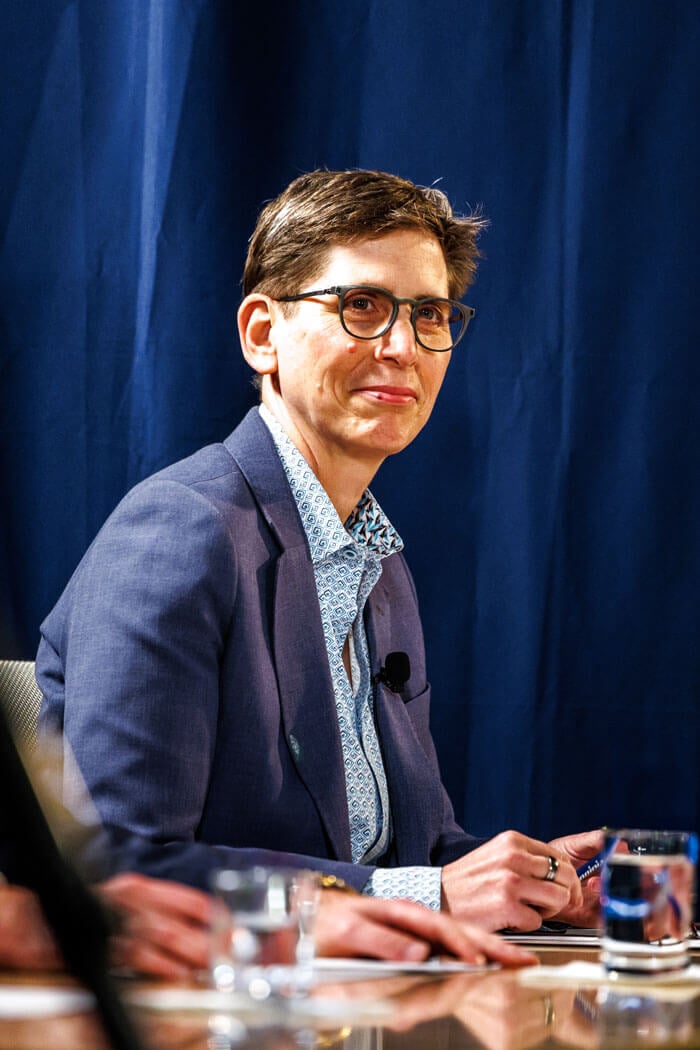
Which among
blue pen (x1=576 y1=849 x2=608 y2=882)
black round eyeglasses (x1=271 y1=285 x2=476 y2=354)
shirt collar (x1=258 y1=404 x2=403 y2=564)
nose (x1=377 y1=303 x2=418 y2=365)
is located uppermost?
black round eyeglasses (x1=271 y1=285 x2=476 y2=354)

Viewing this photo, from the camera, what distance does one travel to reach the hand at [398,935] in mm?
832

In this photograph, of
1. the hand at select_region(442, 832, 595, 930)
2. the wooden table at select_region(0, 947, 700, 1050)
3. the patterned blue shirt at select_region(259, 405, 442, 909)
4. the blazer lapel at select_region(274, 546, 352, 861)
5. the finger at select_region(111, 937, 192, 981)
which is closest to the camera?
the wooden table at select_region(0, 947, 700, 1050)

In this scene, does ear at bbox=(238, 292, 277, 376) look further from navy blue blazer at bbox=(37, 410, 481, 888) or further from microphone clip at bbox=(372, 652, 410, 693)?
microphone clip at bbox=(372, 652, 410, 693)

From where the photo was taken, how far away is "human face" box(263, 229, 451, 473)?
64.8 inches

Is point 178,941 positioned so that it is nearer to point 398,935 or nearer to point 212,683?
point 398,935

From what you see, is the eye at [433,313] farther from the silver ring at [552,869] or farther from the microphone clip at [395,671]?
the silver ring at [552,869]

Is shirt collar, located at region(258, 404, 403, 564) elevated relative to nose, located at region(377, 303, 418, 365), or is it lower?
lower

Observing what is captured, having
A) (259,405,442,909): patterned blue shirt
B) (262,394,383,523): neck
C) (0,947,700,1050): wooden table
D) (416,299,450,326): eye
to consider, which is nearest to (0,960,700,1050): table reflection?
(0,947,700,1050): wooden table

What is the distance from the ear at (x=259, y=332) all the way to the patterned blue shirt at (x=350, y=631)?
86 mm

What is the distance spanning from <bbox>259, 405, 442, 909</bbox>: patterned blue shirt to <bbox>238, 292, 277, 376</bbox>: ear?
0.28ft

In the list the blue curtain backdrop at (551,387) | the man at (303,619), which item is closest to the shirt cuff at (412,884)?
the man at (303,619)

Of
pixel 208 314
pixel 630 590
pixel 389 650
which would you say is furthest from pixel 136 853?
pixel 630 590

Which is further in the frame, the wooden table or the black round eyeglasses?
the black round eyeglasses

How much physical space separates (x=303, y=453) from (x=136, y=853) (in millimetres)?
690
